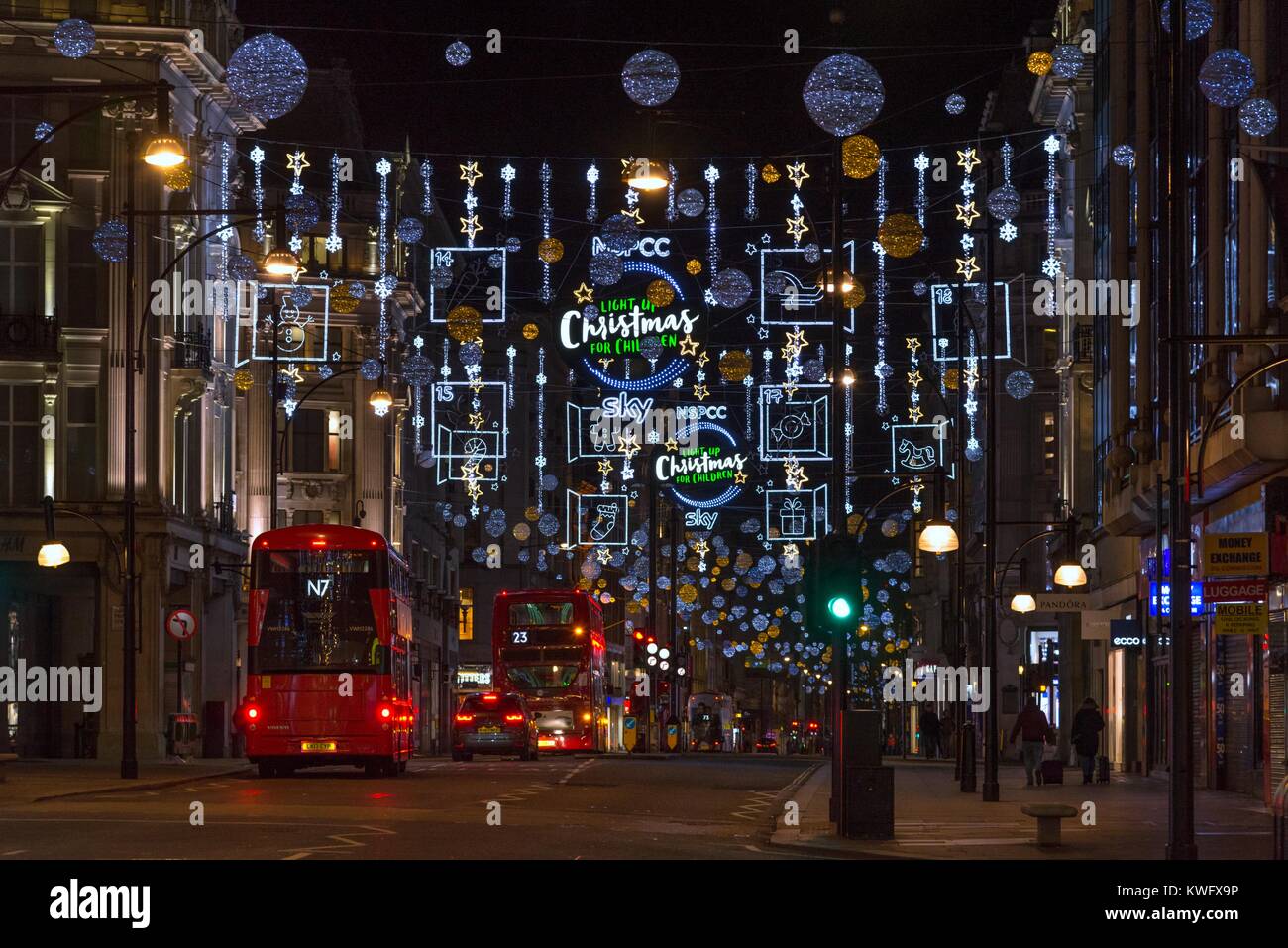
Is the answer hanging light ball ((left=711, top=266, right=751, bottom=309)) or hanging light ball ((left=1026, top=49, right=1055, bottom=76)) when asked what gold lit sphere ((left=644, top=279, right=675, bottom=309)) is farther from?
hanging light ball ((left=1026, top=49, right=1055, bottom=76))

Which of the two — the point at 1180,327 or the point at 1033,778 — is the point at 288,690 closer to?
the point at 1033,778

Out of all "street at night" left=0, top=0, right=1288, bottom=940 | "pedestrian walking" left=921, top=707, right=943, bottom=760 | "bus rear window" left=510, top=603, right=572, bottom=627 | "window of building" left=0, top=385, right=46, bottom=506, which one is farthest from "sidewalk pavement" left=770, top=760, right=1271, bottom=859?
"pedestrian walking" left=921, top=707, right=943, bottom=760

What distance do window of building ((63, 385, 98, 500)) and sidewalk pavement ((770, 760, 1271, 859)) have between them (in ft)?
63.4

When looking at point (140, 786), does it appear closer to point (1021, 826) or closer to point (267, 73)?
point (267, 73)

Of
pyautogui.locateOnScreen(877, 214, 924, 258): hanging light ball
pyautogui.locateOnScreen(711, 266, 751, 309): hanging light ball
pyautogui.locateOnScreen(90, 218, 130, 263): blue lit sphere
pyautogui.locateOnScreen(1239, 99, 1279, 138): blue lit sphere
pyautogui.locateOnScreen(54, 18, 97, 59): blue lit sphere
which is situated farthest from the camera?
pyautogui.locateOnScreen(90, 218, 130, 263): blue lit sphere

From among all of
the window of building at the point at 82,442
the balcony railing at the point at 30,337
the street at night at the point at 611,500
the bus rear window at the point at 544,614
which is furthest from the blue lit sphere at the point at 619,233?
the bus rear window at the point at 544,614

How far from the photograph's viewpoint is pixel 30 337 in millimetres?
48781

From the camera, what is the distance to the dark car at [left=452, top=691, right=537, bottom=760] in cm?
5134

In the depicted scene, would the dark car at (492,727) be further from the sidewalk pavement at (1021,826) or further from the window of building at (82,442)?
the sidewalk pavement at (1021,826)

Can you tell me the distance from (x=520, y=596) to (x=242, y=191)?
14.6 meters

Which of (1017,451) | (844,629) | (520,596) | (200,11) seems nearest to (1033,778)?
(844,629)

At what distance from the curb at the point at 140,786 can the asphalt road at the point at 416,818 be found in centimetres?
28

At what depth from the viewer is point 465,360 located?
5416 cm

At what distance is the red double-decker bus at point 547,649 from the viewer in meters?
56.6
